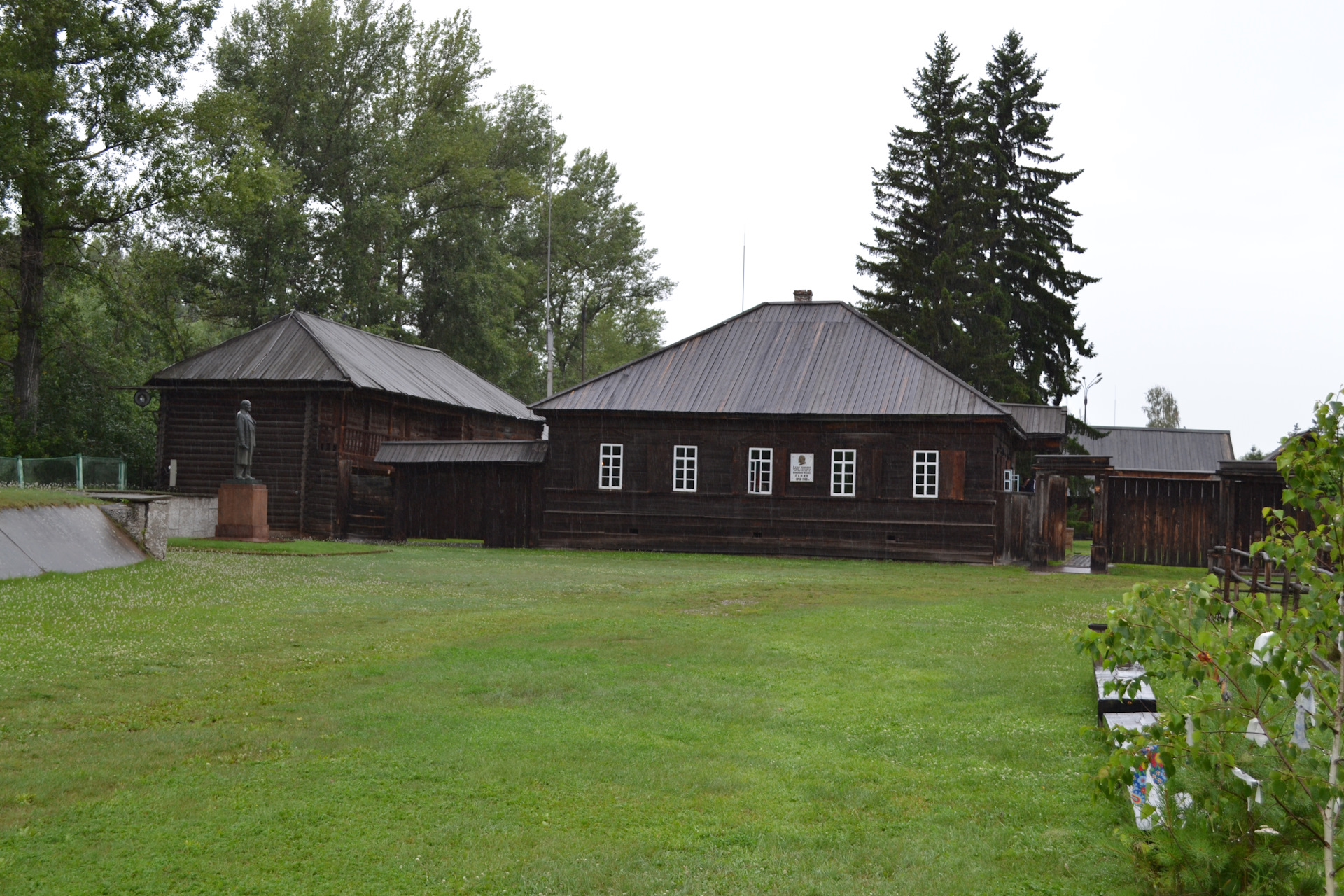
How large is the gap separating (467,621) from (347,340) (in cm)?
2608

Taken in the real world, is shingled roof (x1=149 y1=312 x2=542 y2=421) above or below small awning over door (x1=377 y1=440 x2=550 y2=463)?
above

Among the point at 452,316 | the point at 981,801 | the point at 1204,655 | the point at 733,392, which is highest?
the point at 452,316

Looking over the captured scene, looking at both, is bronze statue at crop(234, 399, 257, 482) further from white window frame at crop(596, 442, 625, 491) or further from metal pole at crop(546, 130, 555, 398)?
metal pole at crop(546, 130, 555, 398)

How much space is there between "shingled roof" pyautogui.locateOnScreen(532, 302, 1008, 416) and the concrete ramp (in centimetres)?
1418

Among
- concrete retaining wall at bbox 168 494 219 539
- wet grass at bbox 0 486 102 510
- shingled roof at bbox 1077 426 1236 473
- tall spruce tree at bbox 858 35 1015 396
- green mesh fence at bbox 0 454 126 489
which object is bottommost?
concrete retaining wall at bbox 168 494 219 539

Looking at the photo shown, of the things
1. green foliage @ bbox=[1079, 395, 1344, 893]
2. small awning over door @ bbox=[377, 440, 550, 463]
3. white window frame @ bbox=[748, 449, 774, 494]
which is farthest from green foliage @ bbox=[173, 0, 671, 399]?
green foliage @ bbox=[1079, 395, 1344, 893]

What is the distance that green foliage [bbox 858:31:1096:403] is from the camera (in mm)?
41688

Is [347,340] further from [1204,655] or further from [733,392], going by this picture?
[1204,655]

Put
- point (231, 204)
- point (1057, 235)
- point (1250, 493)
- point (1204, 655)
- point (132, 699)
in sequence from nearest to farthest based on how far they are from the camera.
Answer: point (1204, 655)
point (132, 699)
point (1250, 493)
point (231, 204)
point (1057, 235)

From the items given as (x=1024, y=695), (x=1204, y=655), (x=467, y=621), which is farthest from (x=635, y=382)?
(x=1204, y=655)

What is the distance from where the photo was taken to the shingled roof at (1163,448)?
57969 millimetres

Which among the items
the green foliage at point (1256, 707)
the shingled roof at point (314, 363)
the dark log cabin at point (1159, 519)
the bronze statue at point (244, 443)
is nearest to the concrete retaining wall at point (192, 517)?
the bronze statue at point (244, 443)

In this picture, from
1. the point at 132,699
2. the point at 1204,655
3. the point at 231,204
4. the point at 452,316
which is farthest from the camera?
the point at 452,316

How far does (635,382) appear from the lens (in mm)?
31812
